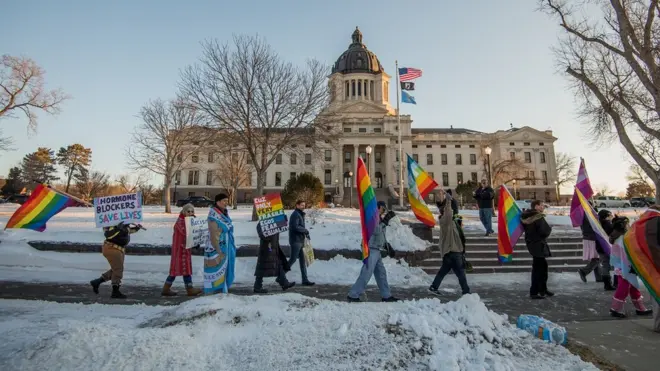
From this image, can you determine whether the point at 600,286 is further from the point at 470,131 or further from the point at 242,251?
the point at 470,131

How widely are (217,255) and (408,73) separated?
23.5 metres

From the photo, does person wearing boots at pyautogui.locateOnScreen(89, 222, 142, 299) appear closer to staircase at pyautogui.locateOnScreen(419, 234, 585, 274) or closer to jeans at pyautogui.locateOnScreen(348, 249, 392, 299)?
jeans at pyautogui.locateOnScreen(348, 249, 392, 299)

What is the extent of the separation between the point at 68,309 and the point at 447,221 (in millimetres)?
6741

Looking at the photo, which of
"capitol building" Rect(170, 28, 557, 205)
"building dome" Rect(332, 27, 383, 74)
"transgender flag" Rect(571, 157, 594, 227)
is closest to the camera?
"transgender flag" Rect(571, 157, 594, 227)

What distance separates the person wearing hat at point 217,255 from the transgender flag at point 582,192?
823 cm

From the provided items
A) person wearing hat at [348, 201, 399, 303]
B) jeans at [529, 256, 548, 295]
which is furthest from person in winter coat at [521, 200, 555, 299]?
person wearing hat at [348, 201, 399, 303]

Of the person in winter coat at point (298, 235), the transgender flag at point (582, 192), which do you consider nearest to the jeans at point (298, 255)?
the person in winter coat at point (298, 235)

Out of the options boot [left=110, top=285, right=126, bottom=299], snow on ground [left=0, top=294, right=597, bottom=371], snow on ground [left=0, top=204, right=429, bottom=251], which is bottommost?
boot [left=110, top=285, right=126, bottom=299]

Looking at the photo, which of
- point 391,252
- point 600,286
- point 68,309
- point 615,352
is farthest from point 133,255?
point 600,286

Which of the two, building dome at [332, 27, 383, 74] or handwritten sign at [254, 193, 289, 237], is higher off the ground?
building dome at [332, 27, 383, 74]

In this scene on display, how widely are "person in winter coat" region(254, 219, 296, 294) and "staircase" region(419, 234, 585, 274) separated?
13.6 ft

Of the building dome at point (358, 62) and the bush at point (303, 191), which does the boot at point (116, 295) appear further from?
the building dome at point (358, 62)

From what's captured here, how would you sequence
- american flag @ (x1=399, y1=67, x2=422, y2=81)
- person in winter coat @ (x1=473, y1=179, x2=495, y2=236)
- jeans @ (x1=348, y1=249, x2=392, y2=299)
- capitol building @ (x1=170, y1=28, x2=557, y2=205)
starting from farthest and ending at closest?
capitol building @ (x1=170, y1=28, x2=557, y2=205) < american flag @ (x1=399, y1=67, x2=422, y2=81) < person in winter coat @ (x1=473, y1=179, x2=495, y2=236) < jeans @ (x1=348, y1=249, x2=392, y2=299)

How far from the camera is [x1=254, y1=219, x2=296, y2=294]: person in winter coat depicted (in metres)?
6.58
